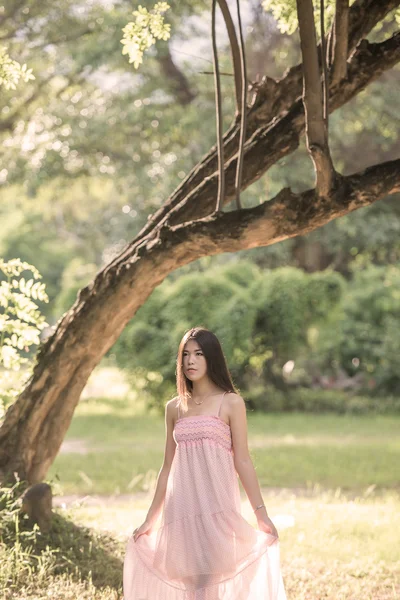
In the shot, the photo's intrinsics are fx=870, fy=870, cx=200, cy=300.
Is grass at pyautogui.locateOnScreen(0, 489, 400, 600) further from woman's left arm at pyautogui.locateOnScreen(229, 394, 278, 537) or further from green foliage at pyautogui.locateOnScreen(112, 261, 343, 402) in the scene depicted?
green foliage at pyautogui.locateOnScreen(112, 261, 343, 402)

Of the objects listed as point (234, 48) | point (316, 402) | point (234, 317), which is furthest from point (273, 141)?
point (316, 402)

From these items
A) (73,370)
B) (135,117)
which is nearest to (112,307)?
(73,370)

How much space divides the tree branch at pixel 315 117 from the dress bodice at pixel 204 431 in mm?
1582

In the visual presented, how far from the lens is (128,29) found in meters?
5.52

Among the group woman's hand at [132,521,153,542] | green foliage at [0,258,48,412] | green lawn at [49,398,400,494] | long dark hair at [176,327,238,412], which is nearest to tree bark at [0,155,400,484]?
green foliage at [0,258,48,412]

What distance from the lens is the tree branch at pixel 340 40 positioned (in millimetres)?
5086

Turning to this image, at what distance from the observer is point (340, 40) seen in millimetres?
5238

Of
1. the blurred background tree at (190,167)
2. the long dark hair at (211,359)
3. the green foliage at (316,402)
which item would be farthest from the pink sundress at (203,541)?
the green foliage at (316,402)

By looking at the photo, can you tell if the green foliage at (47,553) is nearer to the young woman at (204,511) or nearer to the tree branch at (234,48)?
the young woman at (204,511)

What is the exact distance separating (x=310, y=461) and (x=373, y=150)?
12505 millimetres

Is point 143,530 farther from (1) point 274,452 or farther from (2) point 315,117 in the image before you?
(1) point 274,452

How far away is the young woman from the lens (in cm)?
379

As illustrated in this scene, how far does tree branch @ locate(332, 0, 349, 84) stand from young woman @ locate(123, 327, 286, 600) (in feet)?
7.33

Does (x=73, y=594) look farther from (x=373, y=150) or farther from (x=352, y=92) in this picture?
(x=373, y=150)
